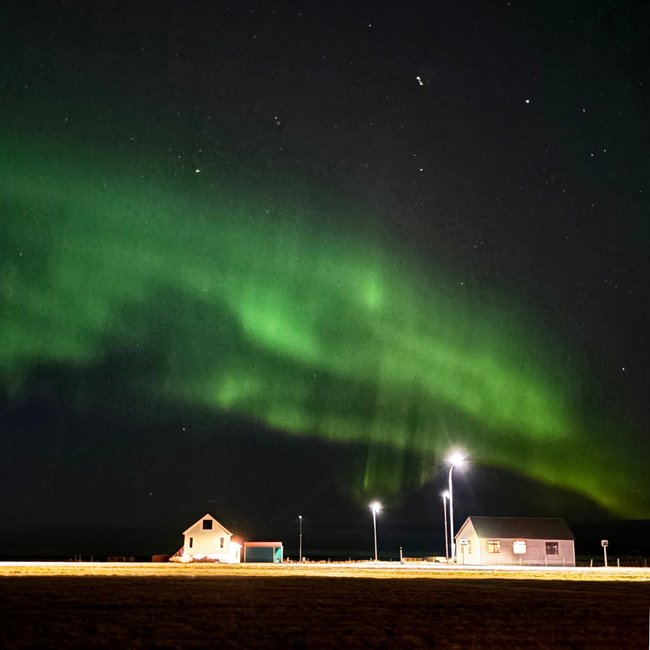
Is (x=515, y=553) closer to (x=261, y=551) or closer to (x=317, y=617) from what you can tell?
(x=261, y=551)

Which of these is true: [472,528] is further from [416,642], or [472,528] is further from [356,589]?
[416,642]

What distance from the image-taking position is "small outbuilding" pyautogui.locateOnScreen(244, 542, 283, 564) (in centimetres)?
10269

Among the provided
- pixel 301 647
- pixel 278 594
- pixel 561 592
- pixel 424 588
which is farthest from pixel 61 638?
pixel 561 592

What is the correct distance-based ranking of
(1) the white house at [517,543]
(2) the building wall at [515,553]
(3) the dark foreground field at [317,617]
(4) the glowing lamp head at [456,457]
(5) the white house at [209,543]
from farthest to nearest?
1. (5) the white house at [209,543]
2. (1) the white house at [517,543]
3. (2) the building wall at [515,553]
4. (4) the glowing lamp head at [456,457]
5. (3) the dark foreground field at [317,617]

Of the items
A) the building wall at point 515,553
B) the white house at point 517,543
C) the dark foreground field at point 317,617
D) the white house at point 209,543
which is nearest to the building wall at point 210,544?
the white house at point 209,543

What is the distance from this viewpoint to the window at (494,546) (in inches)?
3376

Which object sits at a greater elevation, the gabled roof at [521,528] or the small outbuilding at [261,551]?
the gabled roof at [521,528]

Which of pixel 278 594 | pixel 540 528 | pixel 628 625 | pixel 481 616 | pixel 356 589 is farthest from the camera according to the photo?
pixel 540 528

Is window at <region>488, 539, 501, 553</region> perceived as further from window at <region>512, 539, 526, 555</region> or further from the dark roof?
window at <region>512, 539, 526, 555</region>

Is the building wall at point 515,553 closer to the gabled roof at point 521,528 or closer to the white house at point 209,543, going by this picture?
the gabled roof at point 521,528

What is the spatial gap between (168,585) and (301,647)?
16.5m

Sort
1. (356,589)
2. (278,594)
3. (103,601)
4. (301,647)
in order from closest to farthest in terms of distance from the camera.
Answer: (301,647), (103,601), (278,594), (356,589)

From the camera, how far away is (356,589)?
92.3 feet

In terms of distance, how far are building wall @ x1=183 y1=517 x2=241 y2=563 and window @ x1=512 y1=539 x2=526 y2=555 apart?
3216cm
